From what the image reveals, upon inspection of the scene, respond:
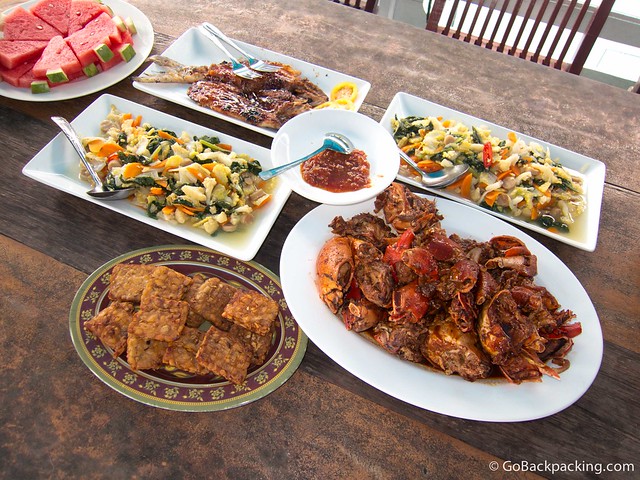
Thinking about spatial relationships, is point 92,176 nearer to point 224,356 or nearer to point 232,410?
point 224,356

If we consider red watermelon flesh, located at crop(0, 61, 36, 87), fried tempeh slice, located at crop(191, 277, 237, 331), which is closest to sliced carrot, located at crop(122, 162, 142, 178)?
fried tempeh slice, located at crop(191, 277, 237, 331)

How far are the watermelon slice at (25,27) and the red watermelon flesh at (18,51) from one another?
0.19 feet

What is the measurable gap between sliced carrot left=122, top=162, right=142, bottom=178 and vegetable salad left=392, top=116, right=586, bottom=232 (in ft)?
5.03

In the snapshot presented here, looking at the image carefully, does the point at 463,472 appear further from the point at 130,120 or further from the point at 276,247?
the point at 130,120

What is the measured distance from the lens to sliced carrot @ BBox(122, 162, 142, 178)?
2418mm

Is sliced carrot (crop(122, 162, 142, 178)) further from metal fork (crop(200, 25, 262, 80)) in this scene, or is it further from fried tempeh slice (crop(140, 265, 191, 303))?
metal fork (crop(200, 25, 262, 80))

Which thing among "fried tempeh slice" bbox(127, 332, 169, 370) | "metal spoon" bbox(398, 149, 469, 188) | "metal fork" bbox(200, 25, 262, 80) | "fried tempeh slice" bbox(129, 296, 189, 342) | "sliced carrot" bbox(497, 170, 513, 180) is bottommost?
"fried tempeh slice" bbox(127, 332, 169, 370)

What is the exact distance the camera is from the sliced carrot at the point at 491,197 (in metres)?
2.64

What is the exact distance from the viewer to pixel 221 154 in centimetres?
262

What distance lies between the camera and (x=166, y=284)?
208cm

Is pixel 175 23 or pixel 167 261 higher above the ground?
pixel 175 23

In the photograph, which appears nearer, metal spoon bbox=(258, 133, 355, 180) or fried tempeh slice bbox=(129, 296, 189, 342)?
fried tempeh slice bbox=(129, 296, 189, 342)

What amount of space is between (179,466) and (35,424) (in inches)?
23.6

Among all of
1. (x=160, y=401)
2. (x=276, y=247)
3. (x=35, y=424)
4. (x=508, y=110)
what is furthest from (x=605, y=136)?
(x=35, y=424)
